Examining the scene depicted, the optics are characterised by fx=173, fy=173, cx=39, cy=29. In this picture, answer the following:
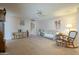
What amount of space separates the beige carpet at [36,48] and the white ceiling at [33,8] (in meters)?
0.45

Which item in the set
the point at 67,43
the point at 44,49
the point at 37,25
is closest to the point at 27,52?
the point at 44,49

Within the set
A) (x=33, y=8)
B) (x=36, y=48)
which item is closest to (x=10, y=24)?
(x=33, y=8)

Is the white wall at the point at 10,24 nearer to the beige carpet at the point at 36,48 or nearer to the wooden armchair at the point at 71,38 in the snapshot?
the beige carpet at the point at 36,48

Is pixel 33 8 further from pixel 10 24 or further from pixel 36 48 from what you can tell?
pixel 36 48

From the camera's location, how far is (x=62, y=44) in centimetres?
333

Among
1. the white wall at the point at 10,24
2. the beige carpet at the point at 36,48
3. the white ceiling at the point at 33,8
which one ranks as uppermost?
the white ceiling at the point at 33,8

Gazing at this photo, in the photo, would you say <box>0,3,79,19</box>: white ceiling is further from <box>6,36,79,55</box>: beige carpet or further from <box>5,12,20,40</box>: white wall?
<box>6,36,79,55</box>: beige carpet

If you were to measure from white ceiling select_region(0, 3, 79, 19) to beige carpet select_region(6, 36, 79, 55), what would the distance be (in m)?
0.45

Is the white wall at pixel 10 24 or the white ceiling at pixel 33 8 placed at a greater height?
the white ceiling at pixel 33 8

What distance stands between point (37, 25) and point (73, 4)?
2.58 feet

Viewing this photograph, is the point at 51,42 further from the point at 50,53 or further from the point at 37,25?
the point at 37,25

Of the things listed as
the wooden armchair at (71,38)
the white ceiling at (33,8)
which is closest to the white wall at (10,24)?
the white ceiling at (33,8)

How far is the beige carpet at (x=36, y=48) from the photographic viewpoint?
3.28 metres

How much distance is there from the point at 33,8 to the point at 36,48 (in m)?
0.76
